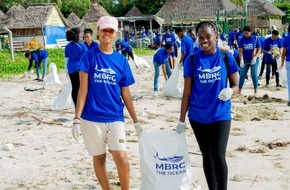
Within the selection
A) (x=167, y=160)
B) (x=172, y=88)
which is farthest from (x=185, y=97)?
(x=172, y=88)

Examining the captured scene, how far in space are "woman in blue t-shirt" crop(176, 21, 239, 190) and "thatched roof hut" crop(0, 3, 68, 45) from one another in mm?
37263

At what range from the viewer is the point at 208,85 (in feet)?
14.0

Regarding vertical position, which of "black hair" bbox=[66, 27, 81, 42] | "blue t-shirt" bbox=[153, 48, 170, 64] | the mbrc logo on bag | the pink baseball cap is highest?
the pink baseball cap

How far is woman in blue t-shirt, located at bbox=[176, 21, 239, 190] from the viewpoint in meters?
4.25

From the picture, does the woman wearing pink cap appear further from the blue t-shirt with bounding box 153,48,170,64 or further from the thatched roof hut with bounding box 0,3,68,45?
the thatched roof hut with bounding box 0,3,68,45

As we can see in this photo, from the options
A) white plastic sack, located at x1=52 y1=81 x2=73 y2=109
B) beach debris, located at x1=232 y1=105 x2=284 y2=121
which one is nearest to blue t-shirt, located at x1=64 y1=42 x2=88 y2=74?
white plastic sack, located at x1=52 y1=81 x2=73 y2=109

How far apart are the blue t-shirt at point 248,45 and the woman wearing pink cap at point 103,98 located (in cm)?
751

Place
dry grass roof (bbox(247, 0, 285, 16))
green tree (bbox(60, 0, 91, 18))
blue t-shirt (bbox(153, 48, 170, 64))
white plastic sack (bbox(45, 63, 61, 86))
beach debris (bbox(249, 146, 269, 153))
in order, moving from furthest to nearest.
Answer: green tree (bbox(60, 0, 91, 18)) < dry grass roof (bbox(247, 0, 285, 16)) < white plastic sack (bbox(45, 63, 61, 86)) < blue t-shirt (bbox(153, 48, 170, 64)) < beach debris (bbox(249, 146, 269, 153))

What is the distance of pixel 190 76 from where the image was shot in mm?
4355

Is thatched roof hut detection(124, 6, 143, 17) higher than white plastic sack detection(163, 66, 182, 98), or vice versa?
thatched roof hut detection(124, 6, 143, 17)

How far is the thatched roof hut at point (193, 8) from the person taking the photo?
48.1 meters

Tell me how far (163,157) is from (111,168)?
1.48 meters

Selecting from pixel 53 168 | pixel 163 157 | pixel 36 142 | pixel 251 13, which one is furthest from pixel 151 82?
pixel 251 13

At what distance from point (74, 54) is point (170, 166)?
4.67 meters
